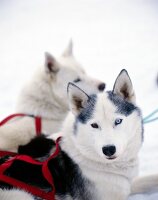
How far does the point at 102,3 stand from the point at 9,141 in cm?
878

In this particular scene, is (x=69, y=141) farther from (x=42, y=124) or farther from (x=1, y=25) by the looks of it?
(x=1, y=25)

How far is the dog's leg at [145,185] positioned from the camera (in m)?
2.87

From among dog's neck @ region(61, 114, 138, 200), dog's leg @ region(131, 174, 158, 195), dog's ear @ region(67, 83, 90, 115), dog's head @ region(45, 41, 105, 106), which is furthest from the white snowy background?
dog's ear @ region(67, 83, 90, 115)

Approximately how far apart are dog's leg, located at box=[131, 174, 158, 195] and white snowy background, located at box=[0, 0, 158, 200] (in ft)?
7.43

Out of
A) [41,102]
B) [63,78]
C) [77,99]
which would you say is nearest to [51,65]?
[63,78]

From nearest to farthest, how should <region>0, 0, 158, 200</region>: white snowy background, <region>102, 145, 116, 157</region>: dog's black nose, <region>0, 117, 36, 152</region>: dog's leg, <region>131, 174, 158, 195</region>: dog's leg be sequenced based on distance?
<region>102, 145, 116, 157</region>: dog's black nose < <region>131, 174, 158, 195</region>: dog's leg < <region>0, 117, 36, 152</region>: dog's leg < <region>0, 0, 158, 200</region>: white snowy background

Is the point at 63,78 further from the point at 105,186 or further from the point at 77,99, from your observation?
the point at 105,186

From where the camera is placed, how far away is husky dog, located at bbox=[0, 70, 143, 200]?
245 cm

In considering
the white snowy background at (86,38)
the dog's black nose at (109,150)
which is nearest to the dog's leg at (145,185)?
the dog's black nose at (109,150)

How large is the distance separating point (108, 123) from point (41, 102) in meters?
1.48

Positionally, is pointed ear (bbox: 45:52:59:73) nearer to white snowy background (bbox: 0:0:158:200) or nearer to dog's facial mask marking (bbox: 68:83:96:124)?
dog's facial mask marking (bbox: 68:83:96:124)

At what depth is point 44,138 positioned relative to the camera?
2.80 metres

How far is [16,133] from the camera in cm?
340

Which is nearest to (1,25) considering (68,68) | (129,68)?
(129,68)
